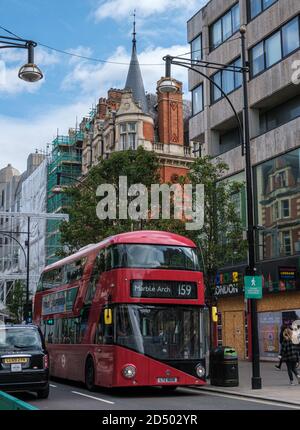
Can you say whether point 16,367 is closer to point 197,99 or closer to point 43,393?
point 43,393

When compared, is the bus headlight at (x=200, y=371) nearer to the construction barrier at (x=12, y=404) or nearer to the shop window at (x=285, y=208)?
the construction barrier at (x=12, y=404)

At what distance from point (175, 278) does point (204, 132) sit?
20.6 metres

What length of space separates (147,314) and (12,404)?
10350 millimetres

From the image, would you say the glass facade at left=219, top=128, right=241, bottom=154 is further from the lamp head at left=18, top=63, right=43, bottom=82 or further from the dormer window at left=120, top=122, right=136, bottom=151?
the dormer window at left=120, top=122, right=136, bottom=151

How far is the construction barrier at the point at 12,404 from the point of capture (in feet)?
16.4

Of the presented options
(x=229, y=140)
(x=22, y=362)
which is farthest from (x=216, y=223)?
(x=229, y=140)

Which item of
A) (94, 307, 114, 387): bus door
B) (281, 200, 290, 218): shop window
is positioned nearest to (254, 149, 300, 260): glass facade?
(281, 200, 290, 218): shop window

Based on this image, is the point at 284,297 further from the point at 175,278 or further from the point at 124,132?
the point at 124,132

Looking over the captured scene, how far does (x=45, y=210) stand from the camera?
229 feet

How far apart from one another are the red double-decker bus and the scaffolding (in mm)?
47576

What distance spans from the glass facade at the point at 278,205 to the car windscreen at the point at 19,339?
13.3 m

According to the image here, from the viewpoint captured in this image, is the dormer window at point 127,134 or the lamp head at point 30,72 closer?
the lamp head at point 30,72

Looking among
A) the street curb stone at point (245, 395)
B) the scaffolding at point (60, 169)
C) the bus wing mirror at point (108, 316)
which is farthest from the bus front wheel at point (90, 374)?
the scaffolding at point (60, 169)

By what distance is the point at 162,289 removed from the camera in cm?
1584
